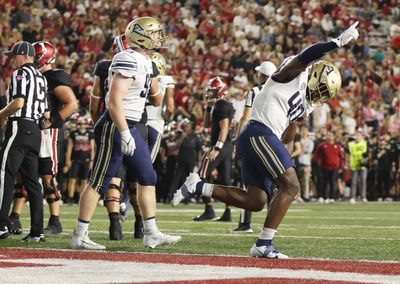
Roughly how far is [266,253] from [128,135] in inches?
54.2

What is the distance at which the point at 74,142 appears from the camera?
21.0 meters

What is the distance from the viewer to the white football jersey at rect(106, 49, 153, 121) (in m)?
8.19

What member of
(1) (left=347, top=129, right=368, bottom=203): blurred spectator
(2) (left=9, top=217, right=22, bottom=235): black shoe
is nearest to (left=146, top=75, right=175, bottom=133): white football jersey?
(2) (left=9, top=217, right=22, bottom=235): black shoe

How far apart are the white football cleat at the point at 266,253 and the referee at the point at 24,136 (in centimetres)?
218

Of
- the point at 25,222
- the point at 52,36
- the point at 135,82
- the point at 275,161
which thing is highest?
the point at 52,36

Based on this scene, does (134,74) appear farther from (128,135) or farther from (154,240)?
(154,240)

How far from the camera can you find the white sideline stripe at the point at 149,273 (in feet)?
20.1

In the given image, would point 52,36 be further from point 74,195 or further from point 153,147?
point 153,147

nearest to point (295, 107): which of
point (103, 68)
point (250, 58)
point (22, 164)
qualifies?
point (103, 68)

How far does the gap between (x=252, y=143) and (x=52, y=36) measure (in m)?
17.3

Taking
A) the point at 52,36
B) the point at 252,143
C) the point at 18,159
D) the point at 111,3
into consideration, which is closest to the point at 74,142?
the point at 52,36

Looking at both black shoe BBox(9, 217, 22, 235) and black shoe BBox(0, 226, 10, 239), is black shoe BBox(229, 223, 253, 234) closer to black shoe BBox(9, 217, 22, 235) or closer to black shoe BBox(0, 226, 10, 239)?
black shoe BBox(9, 217, 22, 235)

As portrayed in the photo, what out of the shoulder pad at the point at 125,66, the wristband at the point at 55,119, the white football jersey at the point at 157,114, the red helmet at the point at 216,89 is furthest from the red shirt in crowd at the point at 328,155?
the shoulder pad at the point at 125,66

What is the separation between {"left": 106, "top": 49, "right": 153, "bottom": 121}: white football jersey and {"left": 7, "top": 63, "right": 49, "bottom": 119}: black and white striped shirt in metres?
1.07
